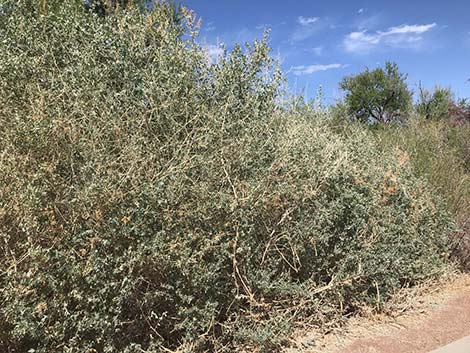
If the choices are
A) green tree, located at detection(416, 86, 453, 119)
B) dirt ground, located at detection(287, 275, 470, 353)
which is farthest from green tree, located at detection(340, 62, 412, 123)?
dirt ground, located at detection(287, 275, 470, 353)

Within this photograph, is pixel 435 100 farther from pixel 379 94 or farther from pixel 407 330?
pixel 407 330

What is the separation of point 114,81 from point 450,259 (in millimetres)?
5550

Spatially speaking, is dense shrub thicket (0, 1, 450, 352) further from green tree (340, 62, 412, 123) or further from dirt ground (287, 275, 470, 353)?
green tree (340, 62, 412, 123)

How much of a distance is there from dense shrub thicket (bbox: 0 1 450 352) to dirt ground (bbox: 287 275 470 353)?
0.79 ft

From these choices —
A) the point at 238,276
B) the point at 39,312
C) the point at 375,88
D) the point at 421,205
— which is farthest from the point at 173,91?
the point at 375,88

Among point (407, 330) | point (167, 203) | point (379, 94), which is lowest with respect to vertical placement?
point (407, 330)

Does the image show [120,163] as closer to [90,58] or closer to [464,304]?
[90,58]

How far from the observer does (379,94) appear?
21812 millimetres

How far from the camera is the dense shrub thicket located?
3480mm

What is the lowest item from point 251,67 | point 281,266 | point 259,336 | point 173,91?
point 259,336

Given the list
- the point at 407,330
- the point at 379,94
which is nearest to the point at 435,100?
the point at 379,94

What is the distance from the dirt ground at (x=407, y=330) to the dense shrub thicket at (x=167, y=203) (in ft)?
0.79

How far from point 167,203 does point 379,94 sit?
19952mm

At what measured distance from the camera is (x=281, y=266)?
481 cm
